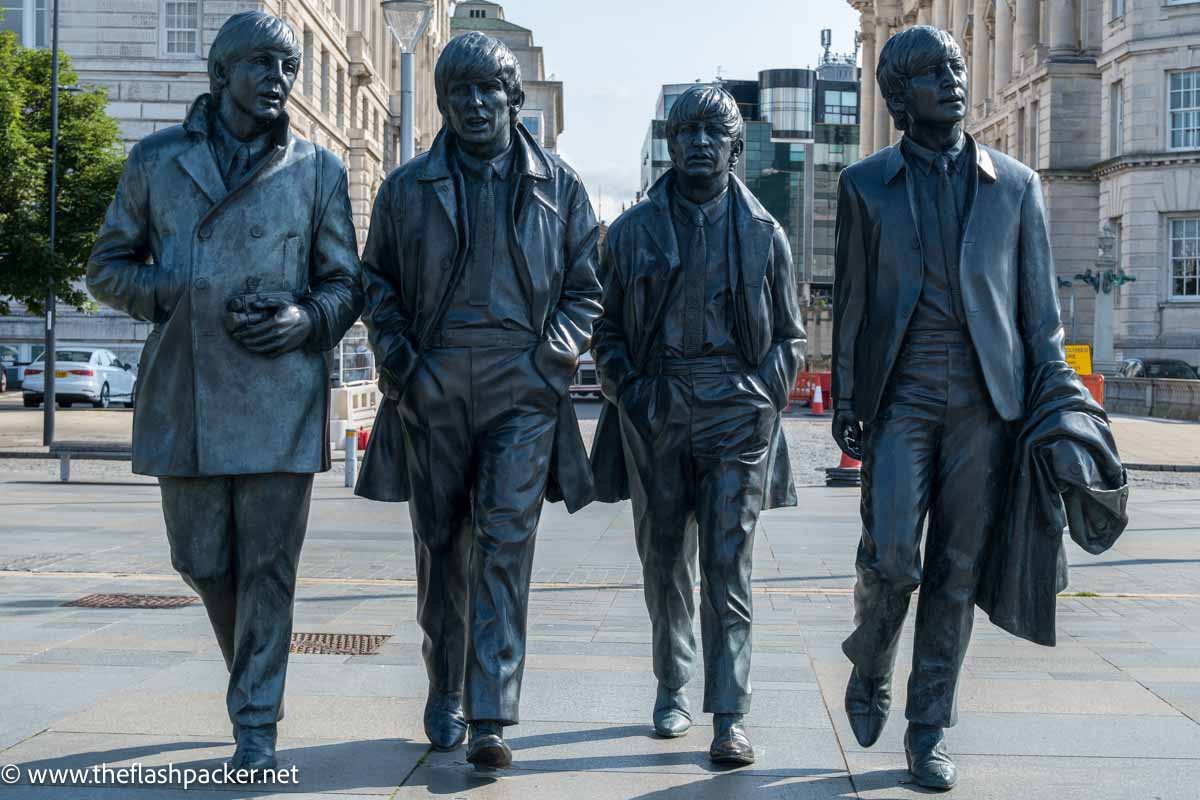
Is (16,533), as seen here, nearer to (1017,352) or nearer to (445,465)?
(445,465)

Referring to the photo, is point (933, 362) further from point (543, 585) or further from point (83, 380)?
point (83, 380)

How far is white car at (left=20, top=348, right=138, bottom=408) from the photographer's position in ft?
113

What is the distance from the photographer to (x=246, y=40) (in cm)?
487

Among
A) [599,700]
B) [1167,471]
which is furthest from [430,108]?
[599,700]

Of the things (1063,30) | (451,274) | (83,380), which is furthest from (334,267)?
(1063,30)

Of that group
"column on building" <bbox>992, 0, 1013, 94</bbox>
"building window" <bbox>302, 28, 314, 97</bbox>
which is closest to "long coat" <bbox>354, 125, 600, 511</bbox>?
"building window" <bbox>302, 28, 314, 97</bbox>

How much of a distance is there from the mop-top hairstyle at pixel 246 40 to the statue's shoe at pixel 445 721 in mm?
2149

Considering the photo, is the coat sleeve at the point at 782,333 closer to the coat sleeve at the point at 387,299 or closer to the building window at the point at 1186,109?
the coat sleeve at the point at 387,299

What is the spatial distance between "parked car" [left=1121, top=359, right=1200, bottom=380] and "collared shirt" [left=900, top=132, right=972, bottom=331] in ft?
140

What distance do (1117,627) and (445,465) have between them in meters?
4.56

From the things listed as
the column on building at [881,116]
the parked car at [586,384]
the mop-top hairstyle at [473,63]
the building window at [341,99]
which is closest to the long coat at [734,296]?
the mop-top hairstyle at [473,63]

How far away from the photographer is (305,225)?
5.04m

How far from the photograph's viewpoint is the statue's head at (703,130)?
17.9 feet

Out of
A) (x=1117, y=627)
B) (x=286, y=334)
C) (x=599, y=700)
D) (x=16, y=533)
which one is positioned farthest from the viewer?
(x=16, y=533)
